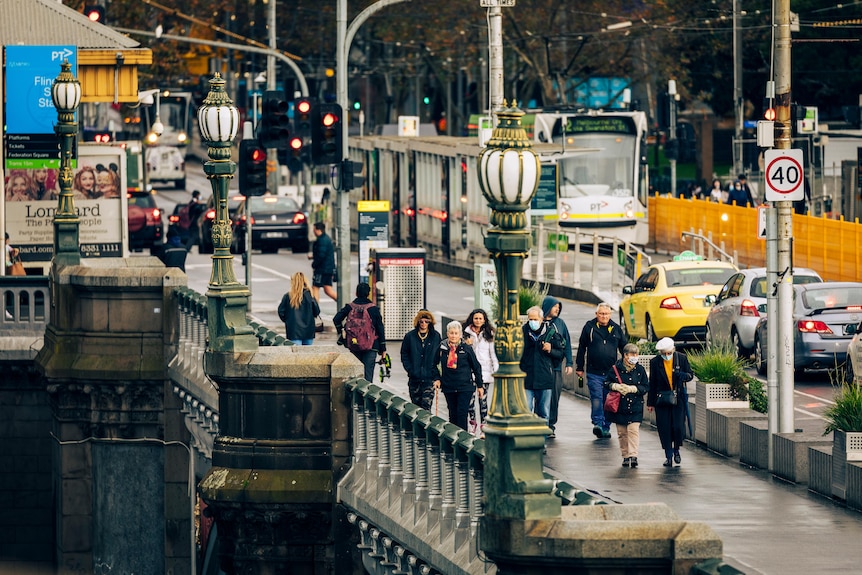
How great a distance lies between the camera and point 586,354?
80.4 ft

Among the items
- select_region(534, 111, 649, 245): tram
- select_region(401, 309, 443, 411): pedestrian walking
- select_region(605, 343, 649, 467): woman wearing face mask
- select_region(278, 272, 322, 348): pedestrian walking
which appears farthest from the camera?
select_region(534, 111, 649, 245): tram

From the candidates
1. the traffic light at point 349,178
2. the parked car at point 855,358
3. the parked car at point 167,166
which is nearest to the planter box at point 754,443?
the parked car at point 855,358

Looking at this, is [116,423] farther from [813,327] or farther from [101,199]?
[101,199]

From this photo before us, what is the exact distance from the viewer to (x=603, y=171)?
52688 mm

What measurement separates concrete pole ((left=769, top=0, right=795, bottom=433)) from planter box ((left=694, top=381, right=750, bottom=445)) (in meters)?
1.61

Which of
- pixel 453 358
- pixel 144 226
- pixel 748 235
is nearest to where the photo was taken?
pixel 453 358

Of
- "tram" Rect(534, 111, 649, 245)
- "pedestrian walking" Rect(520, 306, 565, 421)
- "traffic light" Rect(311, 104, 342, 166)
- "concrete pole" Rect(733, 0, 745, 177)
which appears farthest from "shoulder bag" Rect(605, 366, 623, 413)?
"concrete pole" Rect(733, 0, 745, 177)

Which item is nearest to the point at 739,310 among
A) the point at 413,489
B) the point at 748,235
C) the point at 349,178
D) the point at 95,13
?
Answer: the point at 349,178

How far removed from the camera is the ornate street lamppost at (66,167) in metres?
28.1

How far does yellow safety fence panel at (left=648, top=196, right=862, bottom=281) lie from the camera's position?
4553cm

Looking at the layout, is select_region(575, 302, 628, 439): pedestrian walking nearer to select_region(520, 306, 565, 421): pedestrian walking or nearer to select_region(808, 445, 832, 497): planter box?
select_region(520, 306, 565, 421): pedestrian walking

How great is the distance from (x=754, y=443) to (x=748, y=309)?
27.0ft

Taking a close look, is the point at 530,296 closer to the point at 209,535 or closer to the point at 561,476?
the point at 209,535

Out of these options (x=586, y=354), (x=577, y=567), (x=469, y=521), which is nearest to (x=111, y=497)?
(x=586, y=354)
